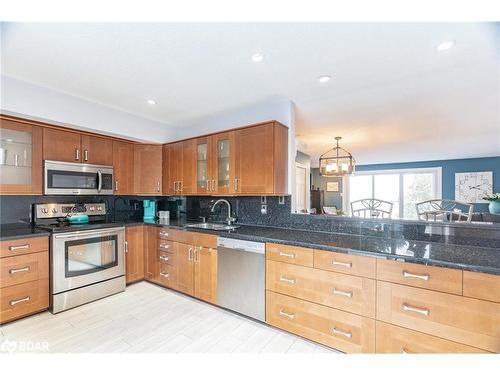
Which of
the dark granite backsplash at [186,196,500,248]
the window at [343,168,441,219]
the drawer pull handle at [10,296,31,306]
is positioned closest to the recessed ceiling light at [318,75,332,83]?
the dark granite backsplash at [186,196,500,248]

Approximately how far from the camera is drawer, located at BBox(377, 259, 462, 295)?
1380mm

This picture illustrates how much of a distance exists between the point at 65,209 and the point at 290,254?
284 centimetres

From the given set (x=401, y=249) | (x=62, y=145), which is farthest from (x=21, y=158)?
(x=401, y=249)

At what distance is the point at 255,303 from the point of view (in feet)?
7.16

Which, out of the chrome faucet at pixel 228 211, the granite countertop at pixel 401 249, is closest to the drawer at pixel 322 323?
the granite countertop at pixel 401 249

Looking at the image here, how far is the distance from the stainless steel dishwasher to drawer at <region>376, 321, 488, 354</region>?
945 millimetres

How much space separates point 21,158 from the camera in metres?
2.39

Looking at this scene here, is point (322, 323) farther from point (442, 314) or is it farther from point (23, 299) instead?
point (23, 299)

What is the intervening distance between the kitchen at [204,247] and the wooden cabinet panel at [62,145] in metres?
0.01

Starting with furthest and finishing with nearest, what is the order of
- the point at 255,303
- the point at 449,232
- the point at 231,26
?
1. the point at 255,303
2. the point at 449,232
3. the point at 231,26

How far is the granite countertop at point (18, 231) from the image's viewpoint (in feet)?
6.91
